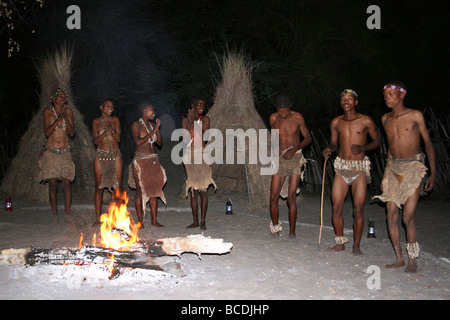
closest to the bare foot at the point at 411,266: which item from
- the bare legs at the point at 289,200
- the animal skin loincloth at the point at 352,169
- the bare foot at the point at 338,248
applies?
the bare foot at the point at 338,248

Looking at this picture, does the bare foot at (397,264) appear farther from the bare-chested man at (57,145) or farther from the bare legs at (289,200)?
the bare-chested man at (57,145)

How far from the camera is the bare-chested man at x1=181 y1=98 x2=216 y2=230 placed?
5.99 meters

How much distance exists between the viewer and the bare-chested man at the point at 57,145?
20.2 feet

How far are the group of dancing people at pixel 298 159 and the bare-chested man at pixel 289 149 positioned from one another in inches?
0.5

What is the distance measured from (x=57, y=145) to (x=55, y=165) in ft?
0.98

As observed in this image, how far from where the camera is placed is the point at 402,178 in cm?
433

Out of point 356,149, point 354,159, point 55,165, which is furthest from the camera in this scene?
point 55,165

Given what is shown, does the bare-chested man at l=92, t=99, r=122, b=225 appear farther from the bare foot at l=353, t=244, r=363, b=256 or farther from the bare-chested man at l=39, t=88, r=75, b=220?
the bare foot at l=353, t=244, r=363, b=256

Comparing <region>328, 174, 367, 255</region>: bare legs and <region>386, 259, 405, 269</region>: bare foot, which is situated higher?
<region>328, 174, 367, 255</region>: bare legs

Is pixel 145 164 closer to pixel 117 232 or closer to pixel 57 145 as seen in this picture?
pixel 57 145

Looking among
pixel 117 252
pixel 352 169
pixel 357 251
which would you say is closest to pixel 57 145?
pixel 117 252

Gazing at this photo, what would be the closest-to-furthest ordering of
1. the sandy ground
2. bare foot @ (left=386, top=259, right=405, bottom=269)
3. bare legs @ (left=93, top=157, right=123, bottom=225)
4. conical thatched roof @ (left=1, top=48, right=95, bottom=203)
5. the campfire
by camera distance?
the sandy ground → the campfire → bare foot @ (left=386, top=259, right=405, bottom=269) → bare legs @ (left=93, top=157, right=123, bottom=225) → conical thatched roof @ (left=1, top=48, right=95, bottom=203)

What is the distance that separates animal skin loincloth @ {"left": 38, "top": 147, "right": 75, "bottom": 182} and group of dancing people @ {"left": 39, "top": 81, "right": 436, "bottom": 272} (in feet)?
0.04

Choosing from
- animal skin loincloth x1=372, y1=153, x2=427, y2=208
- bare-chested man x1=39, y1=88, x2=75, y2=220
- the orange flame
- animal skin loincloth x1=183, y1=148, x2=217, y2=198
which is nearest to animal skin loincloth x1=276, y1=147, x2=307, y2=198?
animal skin loincloth x1=183, y1=148, x2=217, y2=198
